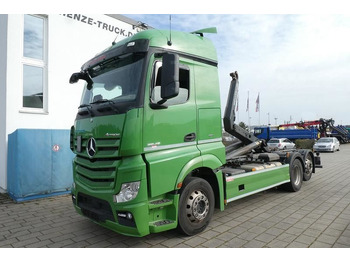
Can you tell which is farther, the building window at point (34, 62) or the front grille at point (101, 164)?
the building window at point (34, 62)

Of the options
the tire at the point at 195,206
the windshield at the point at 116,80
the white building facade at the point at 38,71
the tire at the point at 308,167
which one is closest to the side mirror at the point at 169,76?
the windshield at the point at 116,80

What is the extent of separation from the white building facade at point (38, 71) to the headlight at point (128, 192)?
13.7ft

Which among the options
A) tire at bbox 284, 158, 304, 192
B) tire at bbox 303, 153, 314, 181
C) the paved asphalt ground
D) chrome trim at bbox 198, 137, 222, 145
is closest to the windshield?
chrome trim at bbox 198, 137, 222, 145

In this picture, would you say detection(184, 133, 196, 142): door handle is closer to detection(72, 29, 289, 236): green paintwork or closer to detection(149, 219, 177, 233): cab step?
detection(72, 29, 289, 236): green paintwork

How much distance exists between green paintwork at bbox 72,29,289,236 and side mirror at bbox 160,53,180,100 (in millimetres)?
255

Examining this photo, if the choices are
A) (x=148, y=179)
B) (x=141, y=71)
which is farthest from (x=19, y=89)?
(x=148, y=179)

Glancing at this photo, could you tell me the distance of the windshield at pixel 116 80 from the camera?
3.46 meters

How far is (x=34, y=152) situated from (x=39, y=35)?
3.73 metres

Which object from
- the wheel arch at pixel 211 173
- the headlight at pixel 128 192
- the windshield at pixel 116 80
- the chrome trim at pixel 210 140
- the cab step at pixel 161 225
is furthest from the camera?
the chrome trim at pixel 210 140

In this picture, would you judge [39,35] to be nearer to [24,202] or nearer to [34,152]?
[34,152]

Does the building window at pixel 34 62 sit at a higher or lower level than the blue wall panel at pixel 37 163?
higher

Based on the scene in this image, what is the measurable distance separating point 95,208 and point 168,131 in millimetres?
1547

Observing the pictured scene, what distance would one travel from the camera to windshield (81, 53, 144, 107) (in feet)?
11.3

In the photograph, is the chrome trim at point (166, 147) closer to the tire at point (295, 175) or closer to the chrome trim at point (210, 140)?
the chrome trim at point (210, 140)
